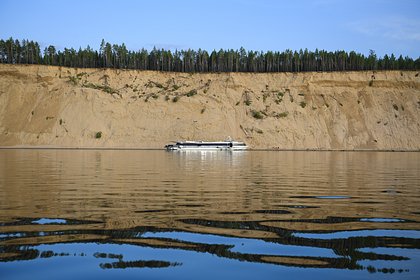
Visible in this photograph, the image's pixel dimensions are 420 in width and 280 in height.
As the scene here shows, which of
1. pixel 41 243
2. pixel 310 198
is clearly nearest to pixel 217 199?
pixel 310 198

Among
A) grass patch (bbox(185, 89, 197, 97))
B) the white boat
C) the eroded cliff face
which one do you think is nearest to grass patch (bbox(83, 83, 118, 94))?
the eroded cliff face

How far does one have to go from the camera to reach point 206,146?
102 meters

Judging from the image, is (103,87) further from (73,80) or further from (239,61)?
(239,61)

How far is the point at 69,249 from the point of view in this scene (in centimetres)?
970

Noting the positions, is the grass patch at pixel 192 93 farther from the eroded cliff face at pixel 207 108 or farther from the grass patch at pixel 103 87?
the grass patch at pixel 103 87

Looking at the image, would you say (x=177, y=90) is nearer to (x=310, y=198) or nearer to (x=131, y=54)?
(x=131, y=54)

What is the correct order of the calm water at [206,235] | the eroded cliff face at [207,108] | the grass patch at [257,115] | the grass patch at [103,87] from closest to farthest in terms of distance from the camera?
1. the calm water at [206,235]
2. the eroded cliff face at [207,108]
3. the grass patch at [257,115]
4. the grass patch at [103,87]

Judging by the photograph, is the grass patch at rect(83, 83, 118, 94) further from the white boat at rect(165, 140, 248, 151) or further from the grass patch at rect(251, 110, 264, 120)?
the grass patch at rect(251, 110, 264, 120)

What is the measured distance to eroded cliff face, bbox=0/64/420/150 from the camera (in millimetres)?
110938

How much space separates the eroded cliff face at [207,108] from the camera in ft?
364

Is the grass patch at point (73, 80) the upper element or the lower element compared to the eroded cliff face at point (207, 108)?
upper

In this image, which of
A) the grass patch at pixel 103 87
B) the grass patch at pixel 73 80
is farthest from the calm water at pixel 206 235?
the grass patch at pixel 73 80

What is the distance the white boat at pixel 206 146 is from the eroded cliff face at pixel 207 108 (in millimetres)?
8821

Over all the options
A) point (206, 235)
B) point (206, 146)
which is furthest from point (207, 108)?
point (206, 235)
